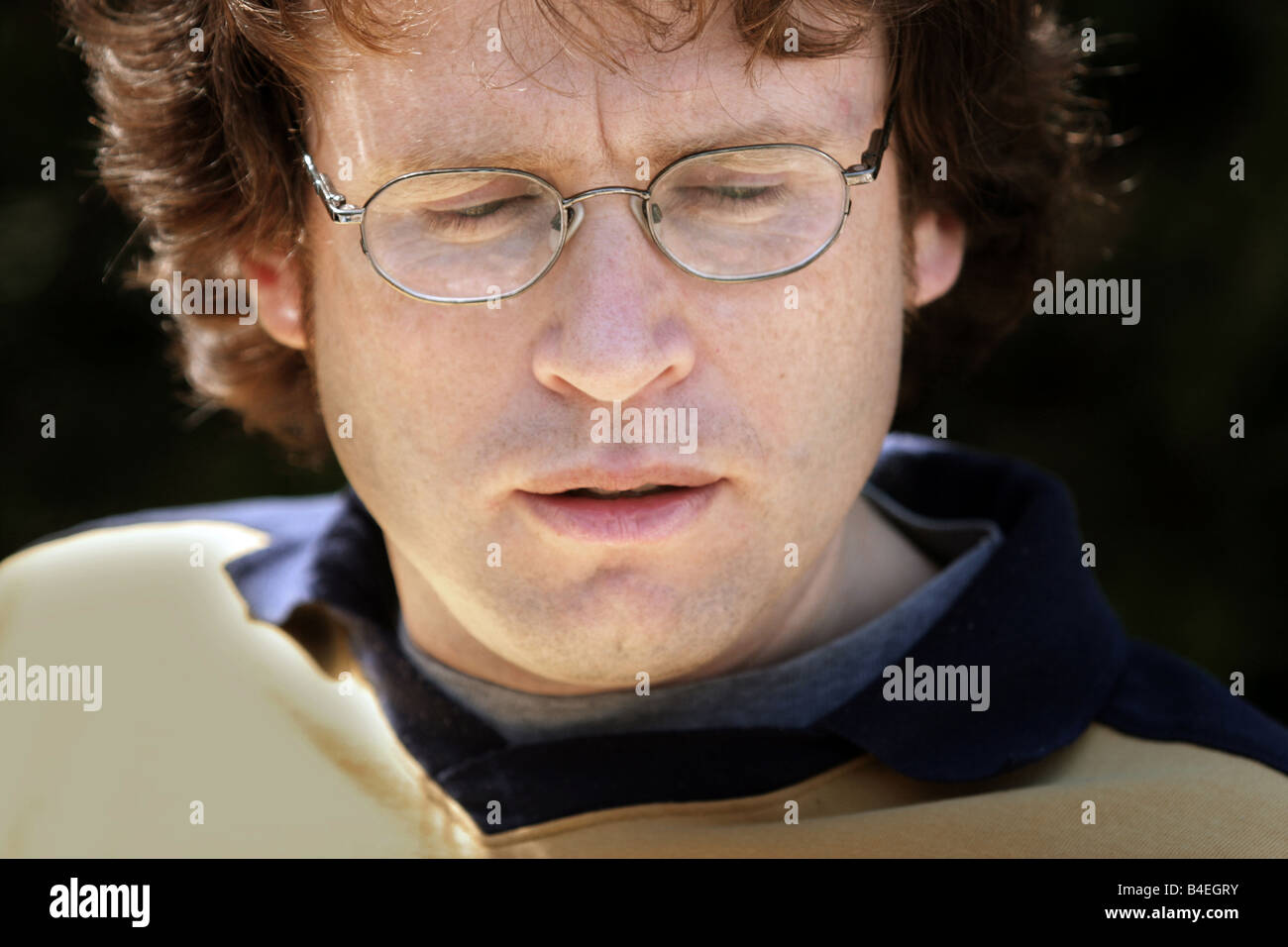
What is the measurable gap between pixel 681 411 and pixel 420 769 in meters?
0.65

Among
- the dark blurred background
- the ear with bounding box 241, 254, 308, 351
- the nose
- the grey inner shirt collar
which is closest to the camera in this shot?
the nose

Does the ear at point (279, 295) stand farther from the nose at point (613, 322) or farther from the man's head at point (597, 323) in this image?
the nose at point (613, 322)

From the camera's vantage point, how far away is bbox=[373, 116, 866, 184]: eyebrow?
4.99ft

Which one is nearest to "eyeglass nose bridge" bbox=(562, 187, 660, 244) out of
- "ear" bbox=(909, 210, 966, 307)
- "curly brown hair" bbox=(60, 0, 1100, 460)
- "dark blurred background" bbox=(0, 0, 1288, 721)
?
"curly brown hair" bbox=(60, 0, 1100, 460)

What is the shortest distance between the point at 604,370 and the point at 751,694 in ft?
1.82

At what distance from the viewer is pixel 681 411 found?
1.55 m

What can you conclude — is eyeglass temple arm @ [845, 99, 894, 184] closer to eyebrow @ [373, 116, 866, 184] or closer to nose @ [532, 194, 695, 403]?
eyebrow @ [373, 116, 866, 184]

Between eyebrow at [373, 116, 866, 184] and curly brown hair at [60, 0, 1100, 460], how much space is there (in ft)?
0.26

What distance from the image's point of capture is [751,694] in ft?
5.87

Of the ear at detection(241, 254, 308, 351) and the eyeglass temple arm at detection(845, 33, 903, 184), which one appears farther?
the ear at detection(241, 254, 308, 351)

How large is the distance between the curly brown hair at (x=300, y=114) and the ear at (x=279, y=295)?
0.11ft

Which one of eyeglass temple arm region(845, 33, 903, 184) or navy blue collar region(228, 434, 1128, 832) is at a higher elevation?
eyeglass temple arm region(845, 33, 903, 184)

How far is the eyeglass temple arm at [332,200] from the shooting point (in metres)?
1.65

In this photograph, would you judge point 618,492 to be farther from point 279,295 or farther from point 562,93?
point 279,295
